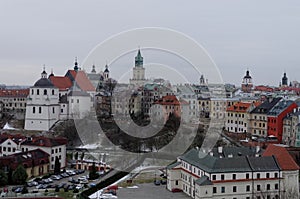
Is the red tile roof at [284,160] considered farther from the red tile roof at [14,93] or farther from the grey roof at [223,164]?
the red tile roof at [14,93]

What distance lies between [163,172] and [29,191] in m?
6.46

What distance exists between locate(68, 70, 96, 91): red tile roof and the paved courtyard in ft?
68.4

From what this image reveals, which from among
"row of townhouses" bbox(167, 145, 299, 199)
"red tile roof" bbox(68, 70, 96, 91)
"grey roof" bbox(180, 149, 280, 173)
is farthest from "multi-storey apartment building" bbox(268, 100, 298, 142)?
"red tile roof" bbox(68, 70, 96, 91)

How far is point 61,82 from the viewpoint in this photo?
3906 centimetres

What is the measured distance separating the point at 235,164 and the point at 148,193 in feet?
11.8

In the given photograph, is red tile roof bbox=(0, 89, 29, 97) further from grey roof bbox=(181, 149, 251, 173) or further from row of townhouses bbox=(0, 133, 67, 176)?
grey roof bbox=(181, 149, 251, 173)

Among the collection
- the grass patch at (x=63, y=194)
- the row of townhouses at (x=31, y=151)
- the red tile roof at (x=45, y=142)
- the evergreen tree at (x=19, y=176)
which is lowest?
the grass patch at (x=63, y=194)

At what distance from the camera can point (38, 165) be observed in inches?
859

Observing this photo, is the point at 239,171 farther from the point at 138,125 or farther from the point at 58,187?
the point at 138,125

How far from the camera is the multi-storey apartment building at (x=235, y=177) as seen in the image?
53.8ft

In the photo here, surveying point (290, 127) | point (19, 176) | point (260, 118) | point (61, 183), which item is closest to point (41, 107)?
point (19, 176)

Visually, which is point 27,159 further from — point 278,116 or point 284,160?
point 278,116

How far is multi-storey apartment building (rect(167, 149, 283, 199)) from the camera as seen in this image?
16.4 m

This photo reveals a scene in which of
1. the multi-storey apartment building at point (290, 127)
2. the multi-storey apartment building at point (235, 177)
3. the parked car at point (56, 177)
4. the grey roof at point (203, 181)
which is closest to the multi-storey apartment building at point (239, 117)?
the multi-storey apartment building at point (290, 127)
